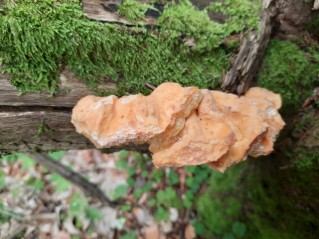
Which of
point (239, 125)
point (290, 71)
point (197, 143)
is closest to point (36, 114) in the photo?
point (197, 143)

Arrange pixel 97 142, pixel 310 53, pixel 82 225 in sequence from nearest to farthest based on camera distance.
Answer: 1. pixel 97 142
2. pixel 310 53
3. pixel 82 225

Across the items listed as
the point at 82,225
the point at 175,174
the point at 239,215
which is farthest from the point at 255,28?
the point at 82,225

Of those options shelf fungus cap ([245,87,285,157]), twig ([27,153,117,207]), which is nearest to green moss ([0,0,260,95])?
shelf fungus cap ([245,87,285,157])

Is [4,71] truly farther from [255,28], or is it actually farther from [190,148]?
[255,28]

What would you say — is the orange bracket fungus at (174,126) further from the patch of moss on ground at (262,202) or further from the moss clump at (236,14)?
the patch of moss on ground at (262,202)

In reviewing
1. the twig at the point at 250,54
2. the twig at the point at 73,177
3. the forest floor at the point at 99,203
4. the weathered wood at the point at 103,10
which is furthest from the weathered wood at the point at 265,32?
the twig at the point at 73,177

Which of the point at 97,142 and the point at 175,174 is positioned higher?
the point at 97,142
